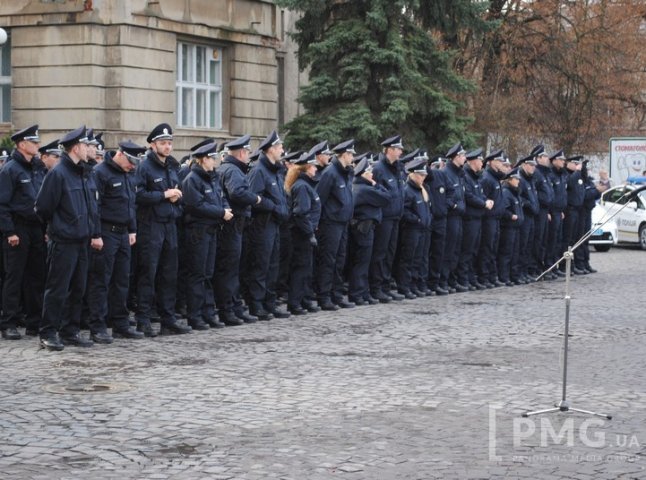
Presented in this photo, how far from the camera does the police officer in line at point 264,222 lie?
15.4 meters

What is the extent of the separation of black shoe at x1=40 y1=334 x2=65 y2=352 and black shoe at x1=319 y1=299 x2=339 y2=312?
4.82 metres

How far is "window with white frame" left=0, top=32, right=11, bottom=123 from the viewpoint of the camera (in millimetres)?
27156

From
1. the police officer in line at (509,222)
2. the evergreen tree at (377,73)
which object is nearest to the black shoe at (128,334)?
the police officer in line at (509,222)

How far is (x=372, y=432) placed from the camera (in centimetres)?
873

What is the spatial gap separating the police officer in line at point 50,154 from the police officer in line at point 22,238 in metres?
0.10

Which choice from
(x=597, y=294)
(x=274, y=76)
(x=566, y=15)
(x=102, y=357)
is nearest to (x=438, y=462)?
(x=102, y=357)

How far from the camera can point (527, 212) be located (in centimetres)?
2155

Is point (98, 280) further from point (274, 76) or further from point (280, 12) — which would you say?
point (280, 12)

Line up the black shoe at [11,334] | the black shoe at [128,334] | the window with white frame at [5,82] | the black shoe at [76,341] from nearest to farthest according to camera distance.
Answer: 1. the black shoe at [76,341]
2. the black shoe at [11,334]
3. the black shoe at [128,334]
4. the window with white frame at [5,82]

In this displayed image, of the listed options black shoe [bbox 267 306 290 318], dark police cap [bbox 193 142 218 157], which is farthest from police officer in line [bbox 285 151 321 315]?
dark police cap [bbox 193 142 218 157]

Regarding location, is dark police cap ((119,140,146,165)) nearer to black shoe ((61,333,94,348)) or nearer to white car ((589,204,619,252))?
black shoe ((61,333,94,348))

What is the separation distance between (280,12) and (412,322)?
18885 mm

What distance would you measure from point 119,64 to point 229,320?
39.8ft

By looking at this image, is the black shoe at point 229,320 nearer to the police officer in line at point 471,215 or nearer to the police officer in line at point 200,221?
the police officer in line at point 200,221
